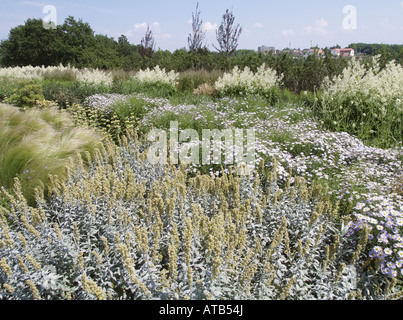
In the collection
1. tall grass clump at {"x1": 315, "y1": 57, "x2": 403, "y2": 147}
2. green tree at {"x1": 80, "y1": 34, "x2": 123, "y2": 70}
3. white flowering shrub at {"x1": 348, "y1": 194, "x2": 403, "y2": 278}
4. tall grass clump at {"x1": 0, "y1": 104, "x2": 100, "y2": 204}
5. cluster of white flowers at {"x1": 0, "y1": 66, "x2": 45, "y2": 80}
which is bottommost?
white flowering shrub at {"x1": 348, "y1": 194, "x2": 403, "y2": 278}

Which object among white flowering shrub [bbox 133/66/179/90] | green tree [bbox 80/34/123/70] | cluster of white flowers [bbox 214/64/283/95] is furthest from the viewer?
green tree [bbox 80/34/123/70]

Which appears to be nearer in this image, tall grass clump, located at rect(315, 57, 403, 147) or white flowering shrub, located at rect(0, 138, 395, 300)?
white flowering shrub, located at rect(0, 138, 395, 300)

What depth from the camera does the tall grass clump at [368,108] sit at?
5605 mm

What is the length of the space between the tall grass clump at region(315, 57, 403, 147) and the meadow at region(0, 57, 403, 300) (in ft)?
0.12

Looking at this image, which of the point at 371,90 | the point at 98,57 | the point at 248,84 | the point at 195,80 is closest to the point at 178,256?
the point at 371,90

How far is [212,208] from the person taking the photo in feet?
9.09

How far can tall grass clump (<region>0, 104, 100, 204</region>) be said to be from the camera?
3.67m

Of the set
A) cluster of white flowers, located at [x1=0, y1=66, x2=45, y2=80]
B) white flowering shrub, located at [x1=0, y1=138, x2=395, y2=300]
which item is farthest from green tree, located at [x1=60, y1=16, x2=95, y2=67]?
white flowering shrub, located at [x1=0, y1=138, x2=395, y2=300]

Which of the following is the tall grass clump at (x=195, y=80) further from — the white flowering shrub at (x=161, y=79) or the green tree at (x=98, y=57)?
the green tree at (x=98, y=57)

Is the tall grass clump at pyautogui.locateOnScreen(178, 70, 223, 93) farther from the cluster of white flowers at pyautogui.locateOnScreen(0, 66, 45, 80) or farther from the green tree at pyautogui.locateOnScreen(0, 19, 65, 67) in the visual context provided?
the green tree at pyautogui.locateOnScreen(0, 19, 65, 67)

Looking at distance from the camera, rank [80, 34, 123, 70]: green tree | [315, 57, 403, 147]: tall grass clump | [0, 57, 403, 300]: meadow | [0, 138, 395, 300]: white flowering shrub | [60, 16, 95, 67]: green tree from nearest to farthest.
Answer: [0, 138, 395, 300]: white flowering shrub → [0, 57, 403, 300]: meadow → [315, 57, 403, 147]: tall grass clump → [80, 34, 123, 70]: green tree → [60, 16, 95, 67]: green tree
